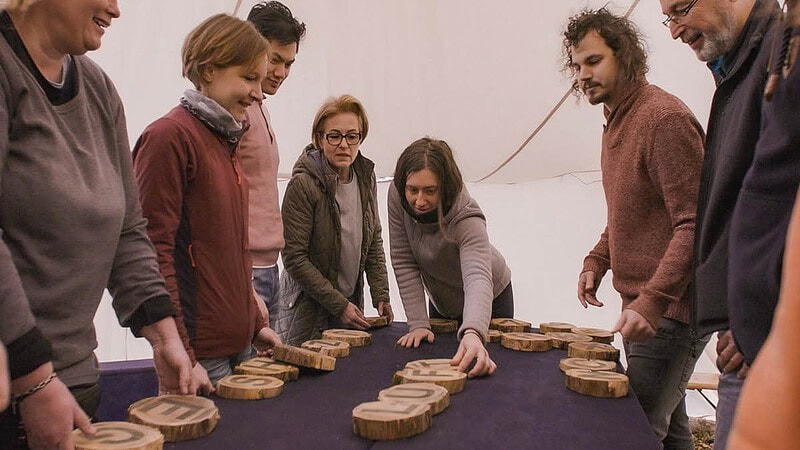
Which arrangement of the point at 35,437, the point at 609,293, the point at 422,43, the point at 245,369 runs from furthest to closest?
1. the point at 609,293
2. the point at 422,43
3. the point at 245,369
4. the point at 35,437

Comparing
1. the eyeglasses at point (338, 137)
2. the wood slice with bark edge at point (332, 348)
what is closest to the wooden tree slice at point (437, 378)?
the wood slice with bark edge at point (332, 348)

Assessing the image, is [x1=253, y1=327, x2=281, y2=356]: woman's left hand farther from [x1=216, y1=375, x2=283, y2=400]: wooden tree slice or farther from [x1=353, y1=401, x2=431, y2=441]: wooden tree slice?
[x1=353, y1=401, x2=431, y2=441]: wooden tree slice

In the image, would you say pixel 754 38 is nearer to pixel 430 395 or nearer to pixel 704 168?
pixel 704 168

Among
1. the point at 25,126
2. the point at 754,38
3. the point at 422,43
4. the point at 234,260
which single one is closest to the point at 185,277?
the point at 234,260

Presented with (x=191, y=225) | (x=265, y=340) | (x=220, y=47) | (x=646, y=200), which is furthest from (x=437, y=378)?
(x=220, y=47)

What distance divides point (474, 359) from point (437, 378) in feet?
0.61

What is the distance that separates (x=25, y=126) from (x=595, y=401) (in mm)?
946

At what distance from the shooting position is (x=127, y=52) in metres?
2.90

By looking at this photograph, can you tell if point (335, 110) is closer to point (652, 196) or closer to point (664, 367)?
point (652, 196)

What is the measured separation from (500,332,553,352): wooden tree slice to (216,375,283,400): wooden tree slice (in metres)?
0.66

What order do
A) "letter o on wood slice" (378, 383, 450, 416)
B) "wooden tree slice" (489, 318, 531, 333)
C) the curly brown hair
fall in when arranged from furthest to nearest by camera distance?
"wooden tree slice" (489, 318, 531, 333) → the curly brown hair → "letter o on wood slice" (378, 383, 450, 416)

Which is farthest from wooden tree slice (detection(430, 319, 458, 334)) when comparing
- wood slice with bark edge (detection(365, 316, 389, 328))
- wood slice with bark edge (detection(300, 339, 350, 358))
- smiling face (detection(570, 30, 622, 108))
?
smiling face (detection(570, 30, 622, 108))

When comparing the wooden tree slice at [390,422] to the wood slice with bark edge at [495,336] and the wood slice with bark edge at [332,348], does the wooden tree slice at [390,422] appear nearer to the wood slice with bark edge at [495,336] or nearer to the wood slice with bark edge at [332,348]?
the wood slice with bark edge at [332,348]

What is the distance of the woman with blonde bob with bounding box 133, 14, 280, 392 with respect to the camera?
1.05 metres
